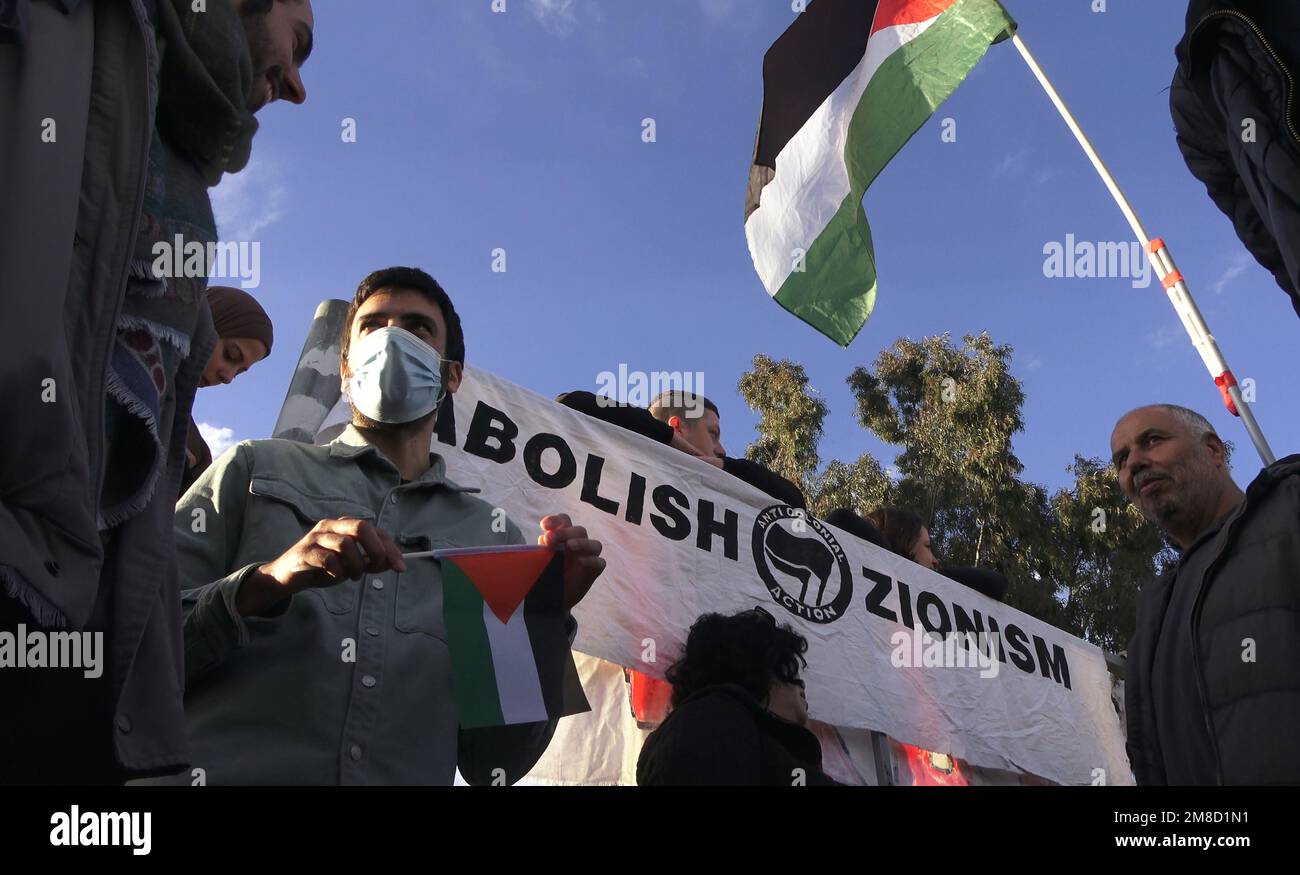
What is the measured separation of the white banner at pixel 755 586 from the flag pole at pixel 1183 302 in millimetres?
1474

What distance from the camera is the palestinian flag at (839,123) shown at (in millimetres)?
6066

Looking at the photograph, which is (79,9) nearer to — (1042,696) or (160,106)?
(160,106)

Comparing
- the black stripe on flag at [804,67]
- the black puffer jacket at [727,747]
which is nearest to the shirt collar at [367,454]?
the black puffer jacket at [727,747]

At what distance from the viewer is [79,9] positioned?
50.4 inches

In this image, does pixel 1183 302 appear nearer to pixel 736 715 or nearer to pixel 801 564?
pixel 801 564

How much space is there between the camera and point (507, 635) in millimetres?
2082

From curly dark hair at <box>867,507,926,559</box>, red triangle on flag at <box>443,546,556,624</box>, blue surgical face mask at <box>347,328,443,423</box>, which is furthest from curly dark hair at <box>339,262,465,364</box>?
curly dark hair at <box>867,507,926,559</box>

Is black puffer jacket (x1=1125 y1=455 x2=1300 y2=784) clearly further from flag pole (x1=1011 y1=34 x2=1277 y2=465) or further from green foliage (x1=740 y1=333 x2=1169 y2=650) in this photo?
green foliage (x1=740 y1=333 x2=1169 y2=650)

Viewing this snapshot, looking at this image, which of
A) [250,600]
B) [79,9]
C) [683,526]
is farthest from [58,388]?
[683,526]

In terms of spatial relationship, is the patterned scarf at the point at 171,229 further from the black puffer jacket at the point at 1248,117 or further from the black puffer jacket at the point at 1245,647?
the black puffer jacket at the point at 1245,647

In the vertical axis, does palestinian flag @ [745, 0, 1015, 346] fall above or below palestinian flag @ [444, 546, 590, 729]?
above

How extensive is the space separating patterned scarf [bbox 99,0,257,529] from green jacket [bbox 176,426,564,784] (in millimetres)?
496

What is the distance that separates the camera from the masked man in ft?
5.99
